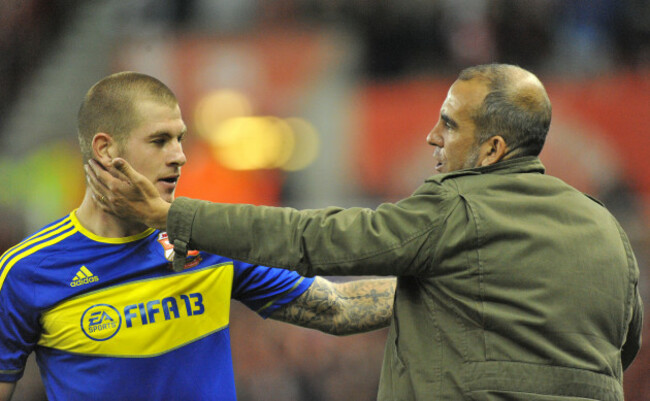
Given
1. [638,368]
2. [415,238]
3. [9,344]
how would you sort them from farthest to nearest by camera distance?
[638,368] < [9,344] < [415,238]

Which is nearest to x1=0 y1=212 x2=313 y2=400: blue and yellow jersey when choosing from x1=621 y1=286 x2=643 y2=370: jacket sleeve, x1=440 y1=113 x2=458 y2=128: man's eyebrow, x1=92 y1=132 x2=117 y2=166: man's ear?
x1=92 y1=132 x2=117 y2=166: man's ear

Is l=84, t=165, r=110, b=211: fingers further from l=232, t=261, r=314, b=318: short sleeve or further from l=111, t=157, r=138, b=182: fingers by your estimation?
l=232, t=261, r=314, b=318: short sleeve

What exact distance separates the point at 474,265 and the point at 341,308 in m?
0.73

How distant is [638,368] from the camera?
4301 mm

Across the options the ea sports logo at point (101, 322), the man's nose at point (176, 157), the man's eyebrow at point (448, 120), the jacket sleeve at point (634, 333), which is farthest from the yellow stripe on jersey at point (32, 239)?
the jacket sleeve at point (634, 333)

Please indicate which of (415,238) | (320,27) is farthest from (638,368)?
(415,238)

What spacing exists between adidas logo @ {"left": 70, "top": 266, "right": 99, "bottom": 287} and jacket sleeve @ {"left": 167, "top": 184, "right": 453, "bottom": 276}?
46 cm

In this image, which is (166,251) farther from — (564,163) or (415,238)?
(564,163)

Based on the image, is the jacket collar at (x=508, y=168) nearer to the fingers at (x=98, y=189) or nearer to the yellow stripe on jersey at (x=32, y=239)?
the fingers at (x=98, y=189)

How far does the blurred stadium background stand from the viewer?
14.8 feet

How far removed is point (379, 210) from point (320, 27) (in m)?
3.37

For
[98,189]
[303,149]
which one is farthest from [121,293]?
[303,149]

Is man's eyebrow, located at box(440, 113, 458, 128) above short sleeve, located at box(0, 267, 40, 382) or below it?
above

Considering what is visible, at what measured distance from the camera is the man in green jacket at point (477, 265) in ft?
5.30
